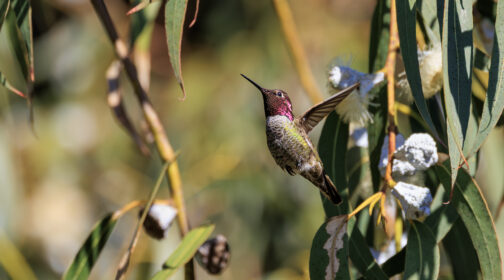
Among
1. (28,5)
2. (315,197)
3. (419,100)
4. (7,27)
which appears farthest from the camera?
(315,197)

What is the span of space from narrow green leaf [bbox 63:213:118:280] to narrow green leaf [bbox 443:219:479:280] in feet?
2.11

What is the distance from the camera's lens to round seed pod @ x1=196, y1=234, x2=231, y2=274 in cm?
123

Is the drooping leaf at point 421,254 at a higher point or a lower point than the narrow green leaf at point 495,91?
lower

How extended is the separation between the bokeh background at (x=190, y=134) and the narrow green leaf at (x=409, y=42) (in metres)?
1.50

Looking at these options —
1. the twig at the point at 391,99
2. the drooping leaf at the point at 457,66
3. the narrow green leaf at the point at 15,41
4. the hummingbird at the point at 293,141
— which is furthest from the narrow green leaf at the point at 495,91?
the narrow green leaf at the point at 15,41

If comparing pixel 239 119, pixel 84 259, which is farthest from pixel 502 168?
pixel 239 119

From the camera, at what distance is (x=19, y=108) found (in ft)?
9.68

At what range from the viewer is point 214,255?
48.5 inches

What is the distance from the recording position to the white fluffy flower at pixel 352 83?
3.32ft

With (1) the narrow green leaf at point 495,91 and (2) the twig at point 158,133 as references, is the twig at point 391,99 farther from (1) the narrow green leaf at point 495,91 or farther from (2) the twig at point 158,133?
(2) the twig at point 158,133

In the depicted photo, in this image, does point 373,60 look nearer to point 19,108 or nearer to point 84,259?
point 84,259

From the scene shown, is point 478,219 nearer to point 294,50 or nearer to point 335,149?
point 335,149

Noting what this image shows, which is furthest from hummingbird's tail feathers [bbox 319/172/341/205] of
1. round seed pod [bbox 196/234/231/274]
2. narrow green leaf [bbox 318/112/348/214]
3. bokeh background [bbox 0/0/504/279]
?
bokeh background [bbox 0/0/504/279]

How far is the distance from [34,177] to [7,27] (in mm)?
1754
